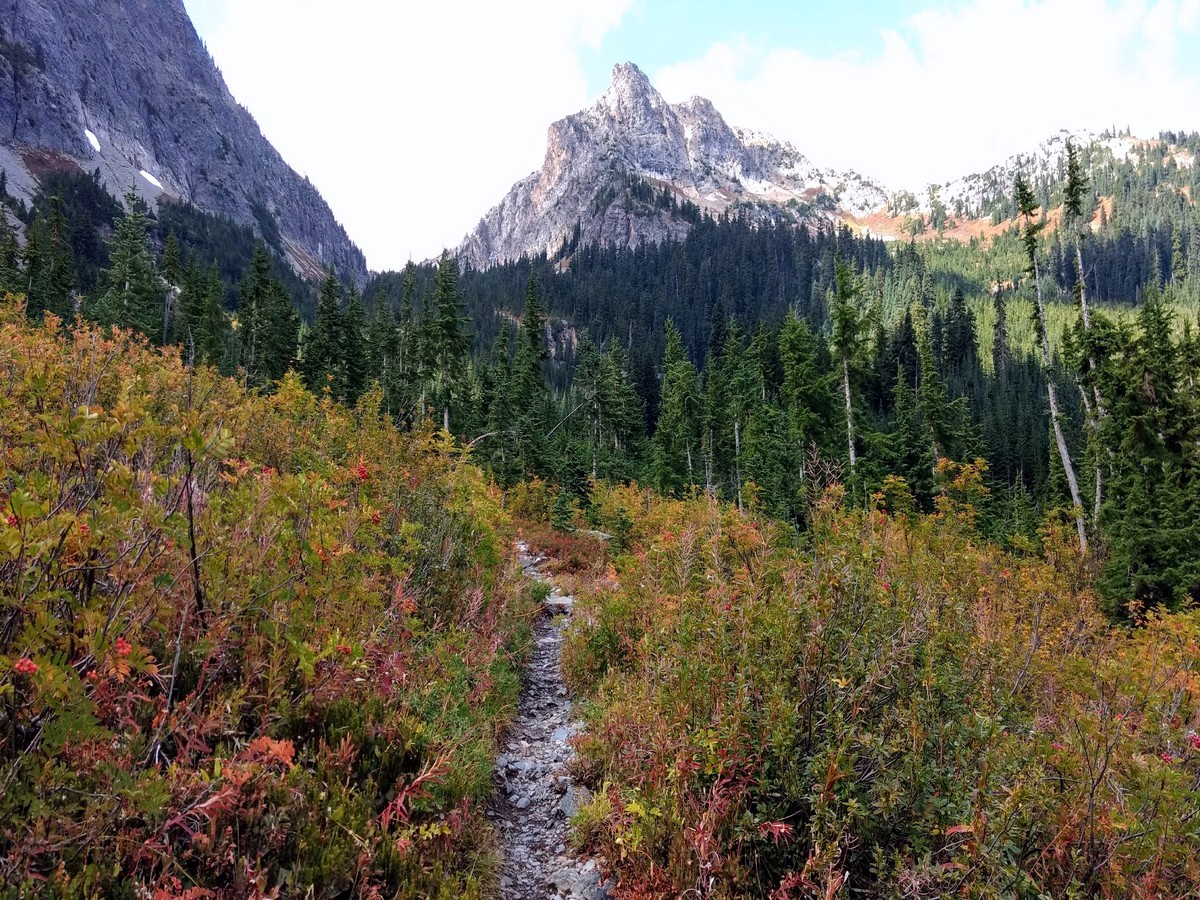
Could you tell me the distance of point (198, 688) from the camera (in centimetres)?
303

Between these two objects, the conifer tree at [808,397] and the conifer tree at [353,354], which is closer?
the conifer tree at [808,397]

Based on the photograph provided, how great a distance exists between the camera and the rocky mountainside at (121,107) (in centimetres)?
12162

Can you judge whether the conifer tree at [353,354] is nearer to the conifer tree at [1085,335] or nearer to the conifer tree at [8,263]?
the conifer tree at [8,263]

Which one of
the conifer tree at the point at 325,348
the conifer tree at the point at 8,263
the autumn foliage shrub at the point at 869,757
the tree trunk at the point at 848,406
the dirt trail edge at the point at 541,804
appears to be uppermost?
the conifer tree at the point at 8,263

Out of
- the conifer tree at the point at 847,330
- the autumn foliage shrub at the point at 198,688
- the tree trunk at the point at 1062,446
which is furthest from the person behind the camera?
the conifer tree at the point at 847,330

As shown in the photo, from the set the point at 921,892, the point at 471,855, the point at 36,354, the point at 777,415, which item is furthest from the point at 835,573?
the point at 777,415

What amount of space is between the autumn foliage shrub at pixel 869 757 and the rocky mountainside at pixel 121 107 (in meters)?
152

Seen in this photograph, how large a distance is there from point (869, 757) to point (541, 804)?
3039 millimetres

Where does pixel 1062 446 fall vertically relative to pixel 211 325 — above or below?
below

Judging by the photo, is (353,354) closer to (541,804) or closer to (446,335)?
(446,335)

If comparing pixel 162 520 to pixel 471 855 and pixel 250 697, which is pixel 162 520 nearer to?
pixel 250 697

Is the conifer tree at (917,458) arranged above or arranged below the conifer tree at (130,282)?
below

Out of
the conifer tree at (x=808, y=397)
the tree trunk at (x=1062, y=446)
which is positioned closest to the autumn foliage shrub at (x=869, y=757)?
the tree trunk at (x=1062, y=446)

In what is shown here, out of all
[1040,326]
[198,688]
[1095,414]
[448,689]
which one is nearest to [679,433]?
[1040,326]
